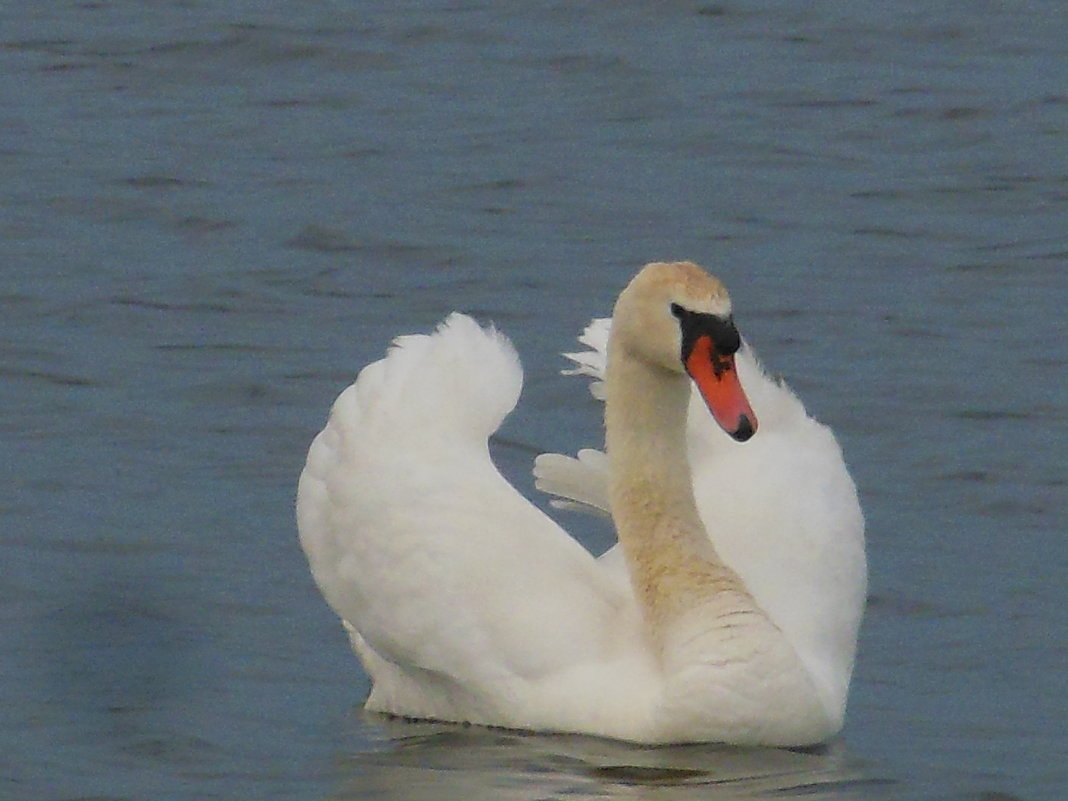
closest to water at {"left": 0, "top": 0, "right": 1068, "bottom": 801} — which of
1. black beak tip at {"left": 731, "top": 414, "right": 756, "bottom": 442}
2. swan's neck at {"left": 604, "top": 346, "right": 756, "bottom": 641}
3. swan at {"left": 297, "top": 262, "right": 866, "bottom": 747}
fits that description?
swan at {"left": 297, "top": 262, "right": 866, "bottom": 747}

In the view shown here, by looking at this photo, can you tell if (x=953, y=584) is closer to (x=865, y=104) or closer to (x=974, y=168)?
(x=974, y=168)

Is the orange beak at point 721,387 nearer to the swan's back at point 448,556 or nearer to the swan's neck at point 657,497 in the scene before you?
the swan's neck at point 657,497

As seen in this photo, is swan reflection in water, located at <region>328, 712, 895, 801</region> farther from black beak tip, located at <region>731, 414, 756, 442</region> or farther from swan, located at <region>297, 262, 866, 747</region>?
black beak tip, located at <region>731, 414, 756, 442</region>

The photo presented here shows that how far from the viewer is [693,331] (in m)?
7.47

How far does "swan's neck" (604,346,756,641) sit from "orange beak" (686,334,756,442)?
401 millimetres

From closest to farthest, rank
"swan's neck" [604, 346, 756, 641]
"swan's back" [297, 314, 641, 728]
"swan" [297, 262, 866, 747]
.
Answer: "swan" [297, 262, 866, 747]
"swan's back" [297, 314, 641, 728]
"swan's neck" [604, 346, 756, 641]

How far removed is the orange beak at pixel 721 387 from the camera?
24.0 ft

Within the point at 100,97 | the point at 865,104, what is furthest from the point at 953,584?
the point at 100,97

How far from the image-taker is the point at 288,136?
46.7ft

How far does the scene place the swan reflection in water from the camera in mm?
7293

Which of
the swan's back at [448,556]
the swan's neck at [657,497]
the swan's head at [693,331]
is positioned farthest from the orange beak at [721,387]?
the swan's back at [448,556]

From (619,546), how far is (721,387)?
1244 millimetres

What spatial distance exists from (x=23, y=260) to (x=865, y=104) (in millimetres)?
4552

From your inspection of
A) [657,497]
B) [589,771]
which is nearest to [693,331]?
[657,497]
